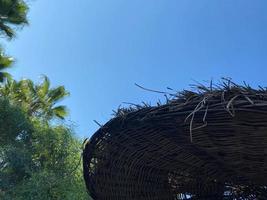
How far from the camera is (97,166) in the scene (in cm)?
311

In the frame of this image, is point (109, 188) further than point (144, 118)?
Yes

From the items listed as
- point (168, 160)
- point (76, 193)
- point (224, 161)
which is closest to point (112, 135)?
point (168, 160)

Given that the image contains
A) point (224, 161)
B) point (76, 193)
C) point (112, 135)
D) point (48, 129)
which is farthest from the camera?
point (48, 129)

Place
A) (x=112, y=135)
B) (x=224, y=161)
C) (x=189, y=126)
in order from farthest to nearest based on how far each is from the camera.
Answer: (x=224, y=161) → (x=112, y=135) → (x=189, y=126)

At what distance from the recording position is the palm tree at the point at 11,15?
1376 centimetres

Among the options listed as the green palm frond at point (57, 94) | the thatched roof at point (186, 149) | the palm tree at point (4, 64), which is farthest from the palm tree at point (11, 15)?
the thatched roof at point (186, 149)

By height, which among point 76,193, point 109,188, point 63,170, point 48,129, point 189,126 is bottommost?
point 109,188

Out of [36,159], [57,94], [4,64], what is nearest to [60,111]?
[57,94]

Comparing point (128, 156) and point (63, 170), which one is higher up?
point (63, 170)

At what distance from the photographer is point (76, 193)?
391 inches

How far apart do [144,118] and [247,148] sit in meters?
0.60

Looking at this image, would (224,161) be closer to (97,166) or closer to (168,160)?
(168,160)

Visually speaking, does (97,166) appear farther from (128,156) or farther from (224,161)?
(224,161)

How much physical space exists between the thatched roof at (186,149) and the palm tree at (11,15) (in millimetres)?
11165
